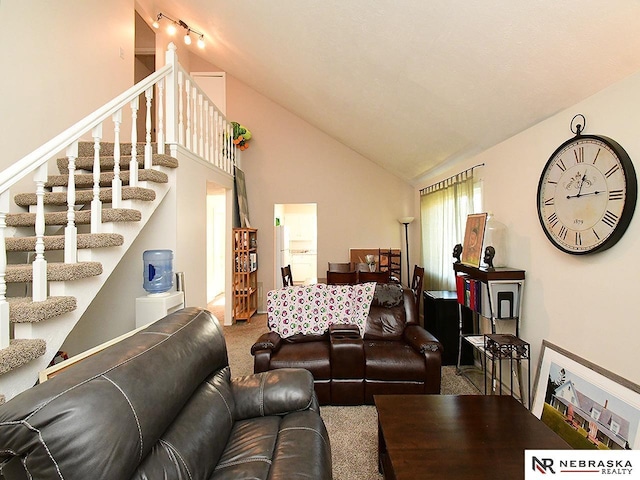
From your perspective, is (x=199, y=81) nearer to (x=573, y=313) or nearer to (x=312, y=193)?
(x=312, y=193)

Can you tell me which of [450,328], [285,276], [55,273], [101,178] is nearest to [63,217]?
[101,178]

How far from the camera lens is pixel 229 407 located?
1.60 m

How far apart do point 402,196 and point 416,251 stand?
1129mm

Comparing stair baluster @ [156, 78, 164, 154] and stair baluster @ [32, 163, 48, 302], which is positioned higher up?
stair baluster @ [156, 78, 164, 154]

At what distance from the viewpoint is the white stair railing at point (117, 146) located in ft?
5.17

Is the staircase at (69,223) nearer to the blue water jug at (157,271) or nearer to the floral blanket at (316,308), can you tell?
the blue water jug at (157,271)

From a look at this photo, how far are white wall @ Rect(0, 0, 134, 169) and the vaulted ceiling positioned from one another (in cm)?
126

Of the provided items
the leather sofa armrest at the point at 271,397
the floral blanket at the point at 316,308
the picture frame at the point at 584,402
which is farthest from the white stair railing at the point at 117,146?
the picture frame at the point at 584,402

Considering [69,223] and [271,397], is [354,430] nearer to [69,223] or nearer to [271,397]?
[271,397]

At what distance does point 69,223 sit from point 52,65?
2.20m

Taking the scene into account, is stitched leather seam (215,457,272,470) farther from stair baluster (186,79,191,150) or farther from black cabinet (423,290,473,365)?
stair baluster (186,79,191,150)

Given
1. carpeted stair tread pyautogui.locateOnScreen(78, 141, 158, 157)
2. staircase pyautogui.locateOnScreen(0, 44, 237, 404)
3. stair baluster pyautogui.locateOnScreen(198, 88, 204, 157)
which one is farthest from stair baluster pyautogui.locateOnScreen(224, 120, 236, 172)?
carpeted stair tread pyautogui.locateOnScreen(78, 141, 158, 157)

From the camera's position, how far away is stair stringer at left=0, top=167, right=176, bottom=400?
1516mm

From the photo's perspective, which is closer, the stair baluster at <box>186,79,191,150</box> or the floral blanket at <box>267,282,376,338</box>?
the floral blanket at <box>267,282,376,338</box>
